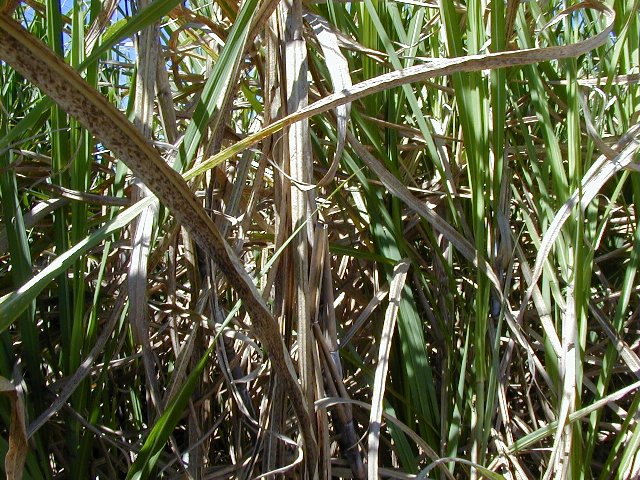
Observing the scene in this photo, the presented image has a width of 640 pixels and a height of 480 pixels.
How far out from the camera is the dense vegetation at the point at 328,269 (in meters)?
0.54

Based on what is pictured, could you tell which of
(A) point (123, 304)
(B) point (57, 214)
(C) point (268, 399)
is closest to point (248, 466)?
(C) point (268, 399)

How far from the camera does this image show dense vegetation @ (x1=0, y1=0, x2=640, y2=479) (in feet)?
1.77

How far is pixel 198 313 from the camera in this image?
2.00ft

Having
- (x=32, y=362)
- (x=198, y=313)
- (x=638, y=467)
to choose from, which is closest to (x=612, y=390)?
(x=638, y=467)

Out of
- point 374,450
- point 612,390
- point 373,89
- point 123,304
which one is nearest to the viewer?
point 373,89

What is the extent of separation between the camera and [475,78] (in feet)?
2.03

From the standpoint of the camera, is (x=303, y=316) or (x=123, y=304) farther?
(x=123, y=304)

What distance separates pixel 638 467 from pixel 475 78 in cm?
36

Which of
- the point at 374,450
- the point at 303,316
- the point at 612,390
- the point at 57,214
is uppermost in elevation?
the point at 57,214

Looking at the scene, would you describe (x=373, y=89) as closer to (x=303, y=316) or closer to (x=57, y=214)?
(x=303, y=316)

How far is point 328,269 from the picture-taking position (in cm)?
60

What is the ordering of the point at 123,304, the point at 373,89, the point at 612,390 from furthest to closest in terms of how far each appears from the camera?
1. the point at 612,390
2. the point at 123,304
3. the point at 373,89

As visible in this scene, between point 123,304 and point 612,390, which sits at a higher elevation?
point 123,304

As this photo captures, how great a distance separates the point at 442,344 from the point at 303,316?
222 millimetres
